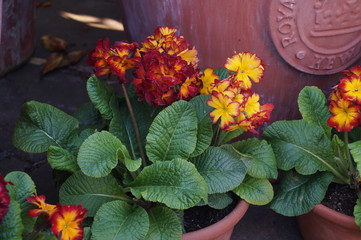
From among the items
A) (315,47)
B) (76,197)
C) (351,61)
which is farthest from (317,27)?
(76,197)

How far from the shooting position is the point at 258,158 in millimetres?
1727

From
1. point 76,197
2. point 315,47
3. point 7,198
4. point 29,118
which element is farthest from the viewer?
point 315,47

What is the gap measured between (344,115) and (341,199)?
0.33 m

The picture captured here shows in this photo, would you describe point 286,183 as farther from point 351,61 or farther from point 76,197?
point 76,197

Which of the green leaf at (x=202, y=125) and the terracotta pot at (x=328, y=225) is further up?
the green leaf at (x=202, y=125)

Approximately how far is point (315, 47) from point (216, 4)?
1.18ft

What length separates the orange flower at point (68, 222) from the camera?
1.25 meters

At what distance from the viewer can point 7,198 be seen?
121 cm

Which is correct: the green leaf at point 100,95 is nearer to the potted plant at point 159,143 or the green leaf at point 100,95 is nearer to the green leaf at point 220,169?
the potted plant at point 159,143

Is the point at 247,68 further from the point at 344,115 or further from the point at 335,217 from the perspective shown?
the point at 335,217

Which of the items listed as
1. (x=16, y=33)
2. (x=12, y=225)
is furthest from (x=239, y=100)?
(x=16, y=33)

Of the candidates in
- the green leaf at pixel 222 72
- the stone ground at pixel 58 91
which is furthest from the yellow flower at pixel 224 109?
the stone ground at pixel 58 91

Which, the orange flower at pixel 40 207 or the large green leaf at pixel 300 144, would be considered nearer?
the orange flower at pixel 40 207

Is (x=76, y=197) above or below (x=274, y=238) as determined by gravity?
above
